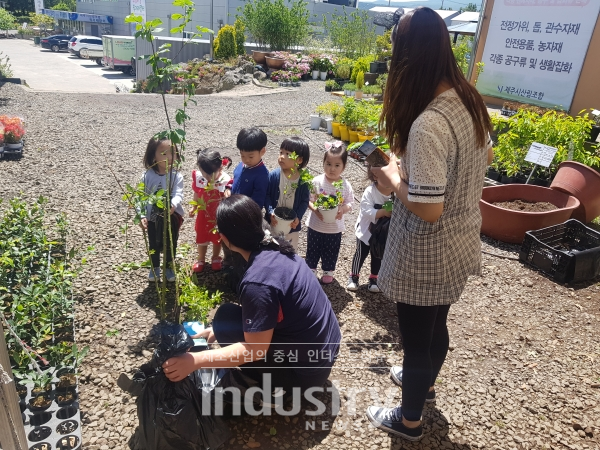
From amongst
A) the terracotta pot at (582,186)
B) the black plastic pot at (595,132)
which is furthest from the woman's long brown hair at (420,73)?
the black plastic pot at (595,132)

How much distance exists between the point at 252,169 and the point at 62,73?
938 inches

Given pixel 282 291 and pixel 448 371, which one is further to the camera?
pixel 448 371

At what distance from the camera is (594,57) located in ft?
23.0

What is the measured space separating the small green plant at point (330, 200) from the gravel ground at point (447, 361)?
Answer: 2.38ft

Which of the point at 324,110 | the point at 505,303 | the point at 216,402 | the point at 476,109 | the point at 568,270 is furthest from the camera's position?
the point at 324,110

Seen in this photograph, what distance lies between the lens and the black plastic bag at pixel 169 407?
1806 millimetres

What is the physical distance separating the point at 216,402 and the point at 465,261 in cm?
128

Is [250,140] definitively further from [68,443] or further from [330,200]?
[68,443]

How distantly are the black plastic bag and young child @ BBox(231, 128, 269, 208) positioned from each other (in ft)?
4.74

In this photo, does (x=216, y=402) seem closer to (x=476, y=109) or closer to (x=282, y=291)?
(x=282, y=291)

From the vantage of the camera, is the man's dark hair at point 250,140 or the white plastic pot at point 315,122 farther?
the white plastic pot at point 315,122

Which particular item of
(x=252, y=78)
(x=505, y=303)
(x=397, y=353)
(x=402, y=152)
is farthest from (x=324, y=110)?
(x=252, y=78)

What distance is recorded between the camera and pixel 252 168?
3127 mm

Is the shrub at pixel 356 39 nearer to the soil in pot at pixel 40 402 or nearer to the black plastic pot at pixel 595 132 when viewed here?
the black plastic pot at pixel 595 132
